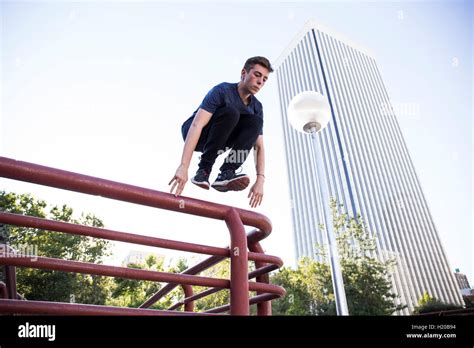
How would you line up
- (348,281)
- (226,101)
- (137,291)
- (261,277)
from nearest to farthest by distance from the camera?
1. (261,277)
2. (226,101)
3. (348,281)
4. (137,291)

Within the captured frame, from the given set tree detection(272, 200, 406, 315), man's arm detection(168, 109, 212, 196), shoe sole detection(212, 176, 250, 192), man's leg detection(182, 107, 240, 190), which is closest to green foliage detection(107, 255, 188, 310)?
tree detection(272, 200, 406, 315)

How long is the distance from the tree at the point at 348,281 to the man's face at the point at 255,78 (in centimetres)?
2174

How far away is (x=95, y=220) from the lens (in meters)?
23.1

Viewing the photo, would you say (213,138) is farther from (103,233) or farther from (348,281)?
(348,281)

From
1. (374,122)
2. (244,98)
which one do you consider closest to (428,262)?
(374,122)

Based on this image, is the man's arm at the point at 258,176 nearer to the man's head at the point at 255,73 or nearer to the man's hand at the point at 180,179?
the man's head at the point at 255,73

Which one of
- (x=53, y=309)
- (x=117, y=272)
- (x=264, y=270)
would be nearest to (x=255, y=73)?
(x=264, y=270)

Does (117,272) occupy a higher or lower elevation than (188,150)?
lower

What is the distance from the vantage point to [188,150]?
7.04ft

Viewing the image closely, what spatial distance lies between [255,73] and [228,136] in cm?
57

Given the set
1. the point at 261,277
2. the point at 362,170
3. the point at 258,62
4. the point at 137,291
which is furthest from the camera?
the point at 362,170

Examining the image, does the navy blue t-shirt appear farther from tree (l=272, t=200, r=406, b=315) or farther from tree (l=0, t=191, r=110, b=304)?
tree (l=272, t=200, r=406, b=315)
